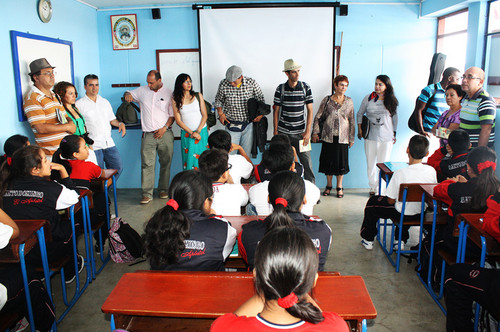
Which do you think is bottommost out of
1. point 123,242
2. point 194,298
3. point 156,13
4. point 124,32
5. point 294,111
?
point 123,242

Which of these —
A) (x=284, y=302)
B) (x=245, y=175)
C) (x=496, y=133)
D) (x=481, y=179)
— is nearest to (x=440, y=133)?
(x=496, y=133)

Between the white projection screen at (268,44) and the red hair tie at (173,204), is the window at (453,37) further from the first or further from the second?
the red hair tie at (173,204)

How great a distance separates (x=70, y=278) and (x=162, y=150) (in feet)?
8.09

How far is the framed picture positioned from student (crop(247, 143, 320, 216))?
3385 millimetres

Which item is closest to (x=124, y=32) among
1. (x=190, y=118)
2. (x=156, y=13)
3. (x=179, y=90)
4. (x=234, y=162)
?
(x=156, y=13)

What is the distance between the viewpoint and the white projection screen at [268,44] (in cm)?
530

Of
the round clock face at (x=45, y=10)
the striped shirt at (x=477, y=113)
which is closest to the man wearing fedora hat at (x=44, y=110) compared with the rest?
the round clock face at (x=45, y=10)

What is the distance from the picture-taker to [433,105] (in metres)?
4.75

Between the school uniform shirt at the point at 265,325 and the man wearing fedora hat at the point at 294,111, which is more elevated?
the man wearing fedora hat at the point at 294,111

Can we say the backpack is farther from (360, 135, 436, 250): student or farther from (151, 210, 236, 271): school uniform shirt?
(360, 135, 436, 250): student

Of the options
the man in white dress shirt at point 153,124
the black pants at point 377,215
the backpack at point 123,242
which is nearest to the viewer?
the backpack at point 123,242

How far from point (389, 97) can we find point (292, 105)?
1.19 m

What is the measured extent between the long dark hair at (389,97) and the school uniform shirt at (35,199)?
3.80 metres

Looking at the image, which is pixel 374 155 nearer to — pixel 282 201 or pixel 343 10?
pixel 343 10
